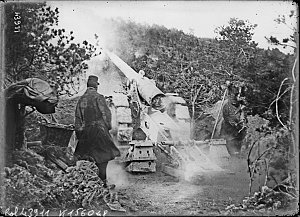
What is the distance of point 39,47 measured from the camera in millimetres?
1523

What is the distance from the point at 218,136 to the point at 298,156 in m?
0.30

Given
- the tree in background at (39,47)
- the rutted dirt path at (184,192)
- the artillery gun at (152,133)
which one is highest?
the tree in background at (39,47)

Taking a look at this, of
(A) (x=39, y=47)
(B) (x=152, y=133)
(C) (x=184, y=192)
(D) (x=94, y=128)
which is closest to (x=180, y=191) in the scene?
(C) (x=184, y=192)

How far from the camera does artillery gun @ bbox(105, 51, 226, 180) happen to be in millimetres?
1538

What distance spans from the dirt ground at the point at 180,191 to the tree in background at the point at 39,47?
0.41m

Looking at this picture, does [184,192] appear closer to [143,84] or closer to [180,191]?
[180,191]

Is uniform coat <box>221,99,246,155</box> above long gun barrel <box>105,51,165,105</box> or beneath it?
beneath

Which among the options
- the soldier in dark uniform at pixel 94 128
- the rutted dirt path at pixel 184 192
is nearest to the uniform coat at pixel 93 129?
the soldier in dark uniform at pixel 94 128

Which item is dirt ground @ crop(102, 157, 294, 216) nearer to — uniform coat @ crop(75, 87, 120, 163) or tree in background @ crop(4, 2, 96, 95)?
uniform coat @ crop(75, 87, 120, 163)

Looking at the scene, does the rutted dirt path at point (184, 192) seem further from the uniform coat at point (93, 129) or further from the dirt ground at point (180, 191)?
the uniform coat at point (93, 129)

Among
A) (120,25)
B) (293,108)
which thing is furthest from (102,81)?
(293,108)

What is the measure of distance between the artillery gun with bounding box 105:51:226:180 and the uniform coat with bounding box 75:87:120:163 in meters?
0.03

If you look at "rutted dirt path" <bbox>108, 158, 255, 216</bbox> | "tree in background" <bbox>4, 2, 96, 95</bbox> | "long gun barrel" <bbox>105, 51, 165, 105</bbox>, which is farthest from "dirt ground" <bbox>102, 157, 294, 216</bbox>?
"tree in background" <bbox>4, 2, 96, 95</bbox>

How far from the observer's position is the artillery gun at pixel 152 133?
154cm
